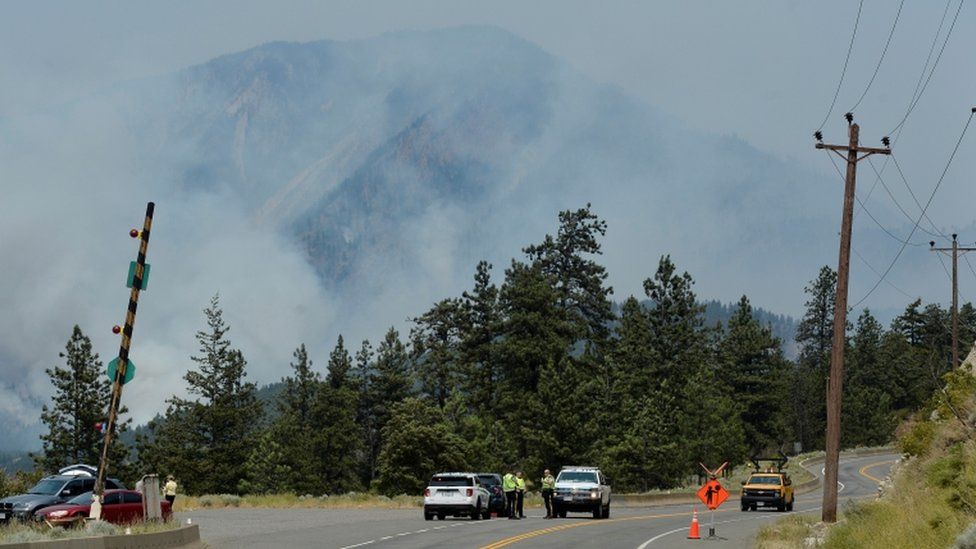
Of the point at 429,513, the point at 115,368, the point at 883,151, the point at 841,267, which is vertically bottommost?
the point at 429,513

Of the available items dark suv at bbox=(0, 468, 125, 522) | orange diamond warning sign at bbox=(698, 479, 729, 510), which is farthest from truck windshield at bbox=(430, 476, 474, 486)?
dark suv at bbox=(0, 468, 125, 522)

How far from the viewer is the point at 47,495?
3375 cm

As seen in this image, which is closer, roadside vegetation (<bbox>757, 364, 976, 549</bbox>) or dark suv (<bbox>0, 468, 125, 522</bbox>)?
roadside vegetation (<bbox>757, 364, 976, 549</bbox>)

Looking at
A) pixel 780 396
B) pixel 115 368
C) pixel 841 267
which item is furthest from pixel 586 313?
pixel 115 368

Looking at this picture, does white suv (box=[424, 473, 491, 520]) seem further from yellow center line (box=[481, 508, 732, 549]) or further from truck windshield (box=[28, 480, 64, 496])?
truck windshield (box=[28, 480, 64, 496])

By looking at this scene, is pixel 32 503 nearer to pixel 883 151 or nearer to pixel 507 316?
pixel 883 151

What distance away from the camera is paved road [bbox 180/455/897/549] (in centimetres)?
3136

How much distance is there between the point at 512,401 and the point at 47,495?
7603 cm

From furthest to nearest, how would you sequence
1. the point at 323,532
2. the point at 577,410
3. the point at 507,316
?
the point at 507,316, the point at 577,410, the point at 323,532

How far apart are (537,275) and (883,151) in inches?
3187

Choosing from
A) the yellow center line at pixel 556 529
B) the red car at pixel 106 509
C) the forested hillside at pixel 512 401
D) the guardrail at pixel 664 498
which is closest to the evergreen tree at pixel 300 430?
the forested hillside at pixel 512 401

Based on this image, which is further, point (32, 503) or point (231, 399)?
point (231, 399)

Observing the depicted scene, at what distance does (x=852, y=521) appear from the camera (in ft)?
94.4

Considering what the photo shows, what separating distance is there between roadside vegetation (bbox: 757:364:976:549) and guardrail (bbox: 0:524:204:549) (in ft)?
42.3
